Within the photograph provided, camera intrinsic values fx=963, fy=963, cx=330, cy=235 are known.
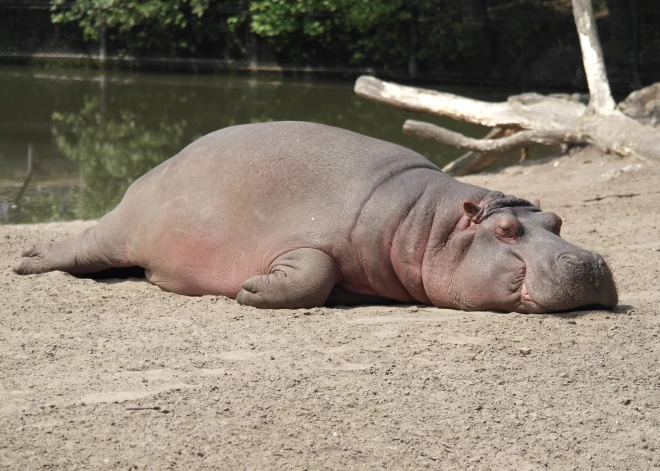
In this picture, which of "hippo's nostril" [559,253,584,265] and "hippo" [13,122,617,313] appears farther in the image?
"hippo" [13,122,617,313]

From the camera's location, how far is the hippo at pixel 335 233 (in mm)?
4734

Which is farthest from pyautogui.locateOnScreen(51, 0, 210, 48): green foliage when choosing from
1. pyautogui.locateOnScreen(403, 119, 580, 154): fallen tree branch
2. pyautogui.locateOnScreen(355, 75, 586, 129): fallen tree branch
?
pyautogui.locateOnScreen(403, 119, 580, 154): fallen tree branch

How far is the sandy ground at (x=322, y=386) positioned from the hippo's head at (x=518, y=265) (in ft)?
0.33

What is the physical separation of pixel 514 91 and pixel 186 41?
25.3 feet

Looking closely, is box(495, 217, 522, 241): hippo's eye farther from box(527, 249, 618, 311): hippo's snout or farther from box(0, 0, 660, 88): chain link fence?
box(0, 0, 660, 88): chain link fence

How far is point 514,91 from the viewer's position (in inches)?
711

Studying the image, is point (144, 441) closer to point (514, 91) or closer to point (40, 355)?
point (40, 355)

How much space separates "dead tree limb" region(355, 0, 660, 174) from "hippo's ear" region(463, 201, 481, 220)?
4180 mm

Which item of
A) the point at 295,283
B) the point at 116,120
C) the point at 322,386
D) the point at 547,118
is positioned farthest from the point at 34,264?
the point at 116,120

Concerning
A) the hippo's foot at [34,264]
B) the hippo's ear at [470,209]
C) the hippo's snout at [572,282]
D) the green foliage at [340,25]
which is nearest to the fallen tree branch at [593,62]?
the hippo's ear at [470,209]

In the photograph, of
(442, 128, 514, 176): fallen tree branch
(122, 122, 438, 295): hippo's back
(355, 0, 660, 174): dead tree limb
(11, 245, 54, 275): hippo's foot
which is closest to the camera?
(122, 122, 438, 295): hippo's back

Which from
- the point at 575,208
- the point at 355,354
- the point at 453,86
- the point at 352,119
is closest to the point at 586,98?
the point at 575,208

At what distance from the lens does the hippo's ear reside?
4.82m

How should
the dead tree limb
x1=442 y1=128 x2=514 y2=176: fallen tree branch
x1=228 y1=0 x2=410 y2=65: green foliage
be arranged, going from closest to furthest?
the dead tree limb
x1=442 y1=128 x2=514 y2=176: fallen tree branch
x1=228 y1=0 x2=410 y2=65: green foliage
